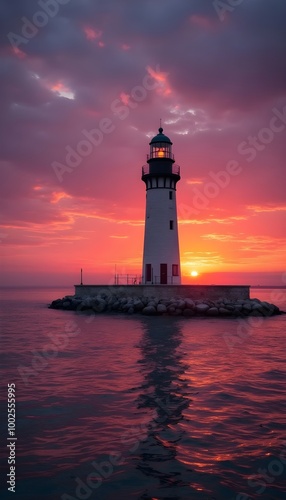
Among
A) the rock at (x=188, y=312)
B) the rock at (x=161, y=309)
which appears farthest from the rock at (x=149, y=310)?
the rock at (x=188, y=312)

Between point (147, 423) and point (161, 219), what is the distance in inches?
1041

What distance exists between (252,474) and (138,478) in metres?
1.59

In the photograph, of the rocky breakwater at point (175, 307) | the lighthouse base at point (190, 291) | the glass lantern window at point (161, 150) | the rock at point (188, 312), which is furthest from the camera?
the glass lantern window at point (161, 150)

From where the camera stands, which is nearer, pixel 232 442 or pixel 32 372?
pixel 232 442

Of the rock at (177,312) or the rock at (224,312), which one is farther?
the rock at (224,312)

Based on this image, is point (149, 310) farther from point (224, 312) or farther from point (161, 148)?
point (161, 148)

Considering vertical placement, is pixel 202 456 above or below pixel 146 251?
below

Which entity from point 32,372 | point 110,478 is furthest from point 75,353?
point 110,478

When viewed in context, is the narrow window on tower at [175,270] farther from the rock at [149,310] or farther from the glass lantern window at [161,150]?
the glass lantern window at [161,150]

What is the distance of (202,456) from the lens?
629cm

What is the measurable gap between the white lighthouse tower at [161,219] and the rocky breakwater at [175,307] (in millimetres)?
2972

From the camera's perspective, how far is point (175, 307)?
95.5 ft

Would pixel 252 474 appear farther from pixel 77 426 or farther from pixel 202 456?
pixel 77 426

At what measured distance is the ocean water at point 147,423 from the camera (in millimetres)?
5516
